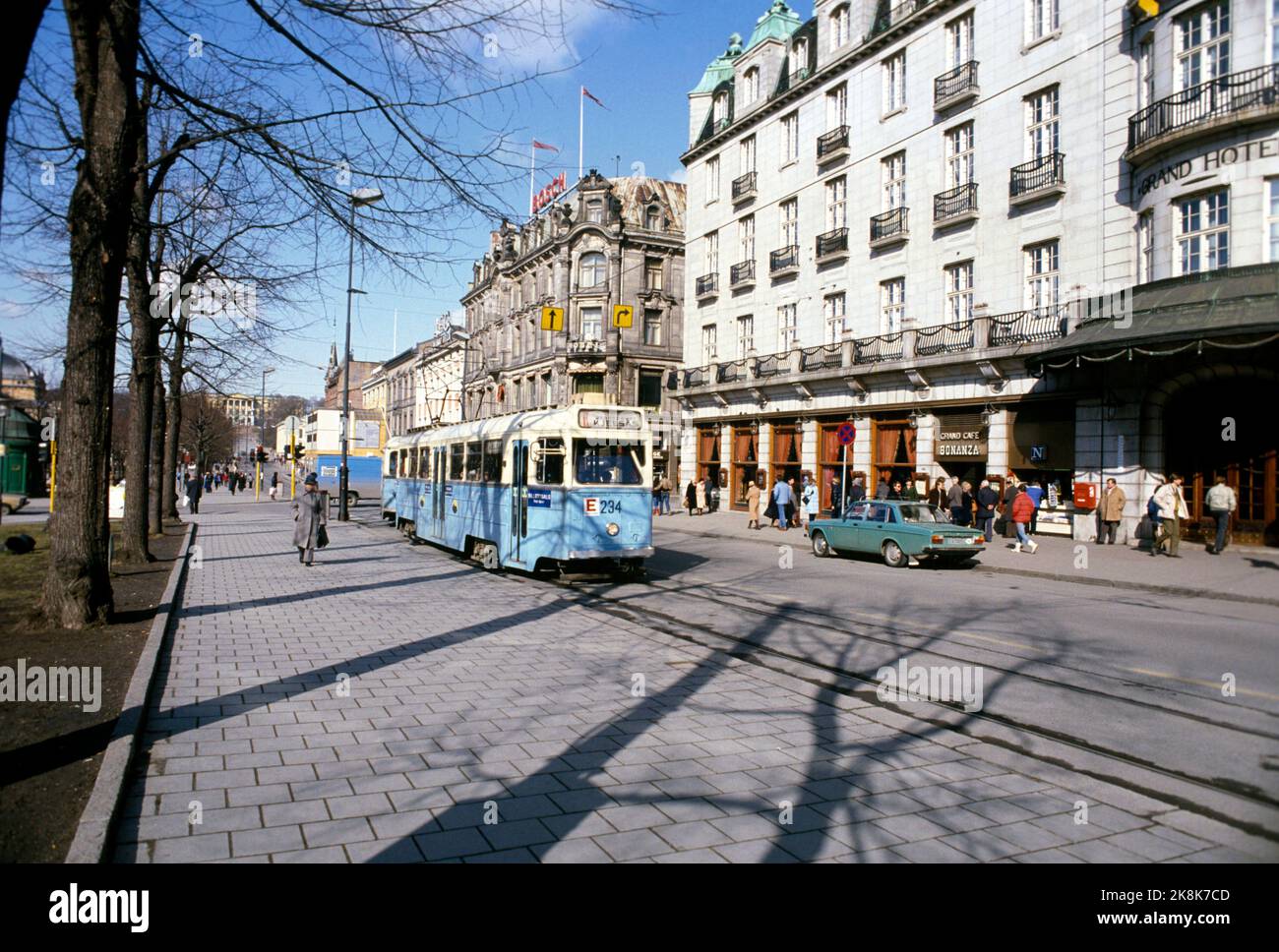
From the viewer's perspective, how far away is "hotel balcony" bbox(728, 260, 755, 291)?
38406 mm

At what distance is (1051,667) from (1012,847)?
5053 mm

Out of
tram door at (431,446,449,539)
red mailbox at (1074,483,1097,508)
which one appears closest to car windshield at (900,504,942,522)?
red mailbox at (1074,483,1097,508)

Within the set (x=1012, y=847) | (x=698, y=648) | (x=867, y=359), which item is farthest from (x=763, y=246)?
(x=1012, y=847)

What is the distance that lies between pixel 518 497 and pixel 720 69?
A: 37518 mm

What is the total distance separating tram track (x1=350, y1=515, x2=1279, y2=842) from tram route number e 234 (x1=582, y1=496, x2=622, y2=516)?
2.05m


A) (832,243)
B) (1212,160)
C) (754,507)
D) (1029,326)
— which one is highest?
(832,243)

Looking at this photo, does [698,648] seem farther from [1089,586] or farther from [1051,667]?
[1089,586]

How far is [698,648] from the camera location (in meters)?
9.66

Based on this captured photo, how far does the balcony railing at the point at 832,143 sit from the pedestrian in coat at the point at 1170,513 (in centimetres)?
1881

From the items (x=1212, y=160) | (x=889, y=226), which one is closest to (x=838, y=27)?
(x=889, y=226)

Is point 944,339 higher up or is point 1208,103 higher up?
point 1208,103

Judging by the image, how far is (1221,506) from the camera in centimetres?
1911

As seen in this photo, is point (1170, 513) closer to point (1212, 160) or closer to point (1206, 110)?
point (1212, 160)

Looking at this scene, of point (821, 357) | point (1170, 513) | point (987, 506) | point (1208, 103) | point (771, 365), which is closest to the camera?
point (1170, 513)
